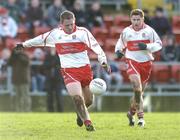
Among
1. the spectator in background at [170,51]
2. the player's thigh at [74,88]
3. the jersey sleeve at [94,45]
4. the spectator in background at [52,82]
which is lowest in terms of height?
the spectator in background at [52,82]

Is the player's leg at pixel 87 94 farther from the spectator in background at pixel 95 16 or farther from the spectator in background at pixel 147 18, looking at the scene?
the spectator in background at pixel 95 16

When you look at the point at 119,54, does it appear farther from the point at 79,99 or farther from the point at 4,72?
the point at 4,72

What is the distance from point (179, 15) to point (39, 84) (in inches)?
265

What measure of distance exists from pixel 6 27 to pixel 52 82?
2.57 meters

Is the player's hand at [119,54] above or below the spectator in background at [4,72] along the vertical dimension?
above

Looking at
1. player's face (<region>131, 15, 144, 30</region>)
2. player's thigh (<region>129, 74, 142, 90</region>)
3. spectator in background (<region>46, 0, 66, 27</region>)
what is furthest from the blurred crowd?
player's thigh (<region>129, 74, 142, 90</region>)

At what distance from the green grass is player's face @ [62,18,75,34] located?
191 centimetres

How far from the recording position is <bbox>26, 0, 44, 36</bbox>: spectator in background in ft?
93.1

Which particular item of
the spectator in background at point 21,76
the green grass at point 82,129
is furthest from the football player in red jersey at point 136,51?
the spectator in background at point 21,76

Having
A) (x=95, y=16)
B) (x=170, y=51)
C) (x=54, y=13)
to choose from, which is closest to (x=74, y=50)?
(x=170, y=51)

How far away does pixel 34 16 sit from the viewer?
28625mm

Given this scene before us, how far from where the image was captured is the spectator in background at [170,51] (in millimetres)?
27203

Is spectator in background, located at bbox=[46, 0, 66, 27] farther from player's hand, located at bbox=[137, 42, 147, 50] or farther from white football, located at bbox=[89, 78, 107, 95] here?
white football, located at bbox=[89, 78, 107, 95]

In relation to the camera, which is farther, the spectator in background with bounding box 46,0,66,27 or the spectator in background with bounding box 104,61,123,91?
the spectator in background with bounding box 46,0,66,27
